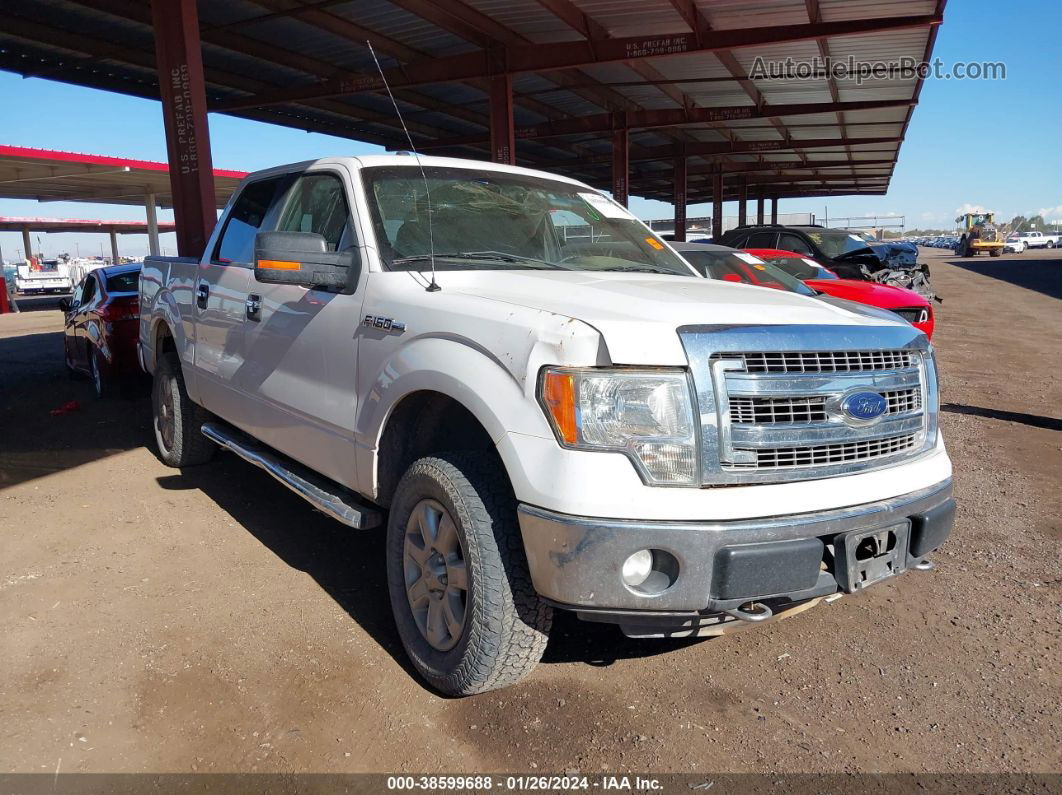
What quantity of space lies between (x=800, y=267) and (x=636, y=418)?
8.91m

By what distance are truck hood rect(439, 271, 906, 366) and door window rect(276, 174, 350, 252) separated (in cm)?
79

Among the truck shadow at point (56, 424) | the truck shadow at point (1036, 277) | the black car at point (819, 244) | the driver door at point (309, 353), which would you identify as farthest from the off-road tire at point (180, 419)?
the truck shadow at point (1036, 277)

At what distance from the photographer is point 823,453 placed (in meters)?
2.53

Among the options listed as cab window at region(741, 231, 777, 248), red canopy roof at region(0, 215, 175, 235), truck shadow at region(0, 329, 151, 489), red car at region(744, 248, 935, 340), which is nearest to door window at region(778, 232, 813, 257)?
cab window at region(741, 231, 777, 248)

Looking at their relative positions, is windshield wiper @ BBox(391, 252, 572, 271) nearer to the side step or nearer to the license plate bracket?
the side step

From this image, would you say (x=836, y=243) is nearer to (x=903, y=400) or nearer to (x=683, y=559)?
(x=903, y=400)

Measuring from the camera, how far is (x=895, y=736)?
2645 mm

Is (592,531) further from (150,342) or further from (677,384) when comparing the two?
(150,342)

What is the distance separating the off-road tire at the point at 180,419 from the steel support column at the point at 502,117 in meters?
10.9

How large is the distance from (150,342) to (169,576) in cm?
263

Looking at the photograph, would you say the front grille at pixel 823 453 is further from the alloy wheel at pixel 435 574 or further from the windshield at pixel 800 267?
the windshield at pixel 800 267

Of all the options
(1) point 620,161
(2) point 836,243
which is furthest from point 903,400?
(1) point 620,161

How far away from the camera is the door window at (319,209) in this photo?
11.9 feet

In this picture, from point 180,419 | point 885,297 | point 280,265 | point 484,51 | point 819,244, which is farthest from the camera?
point 484,51
